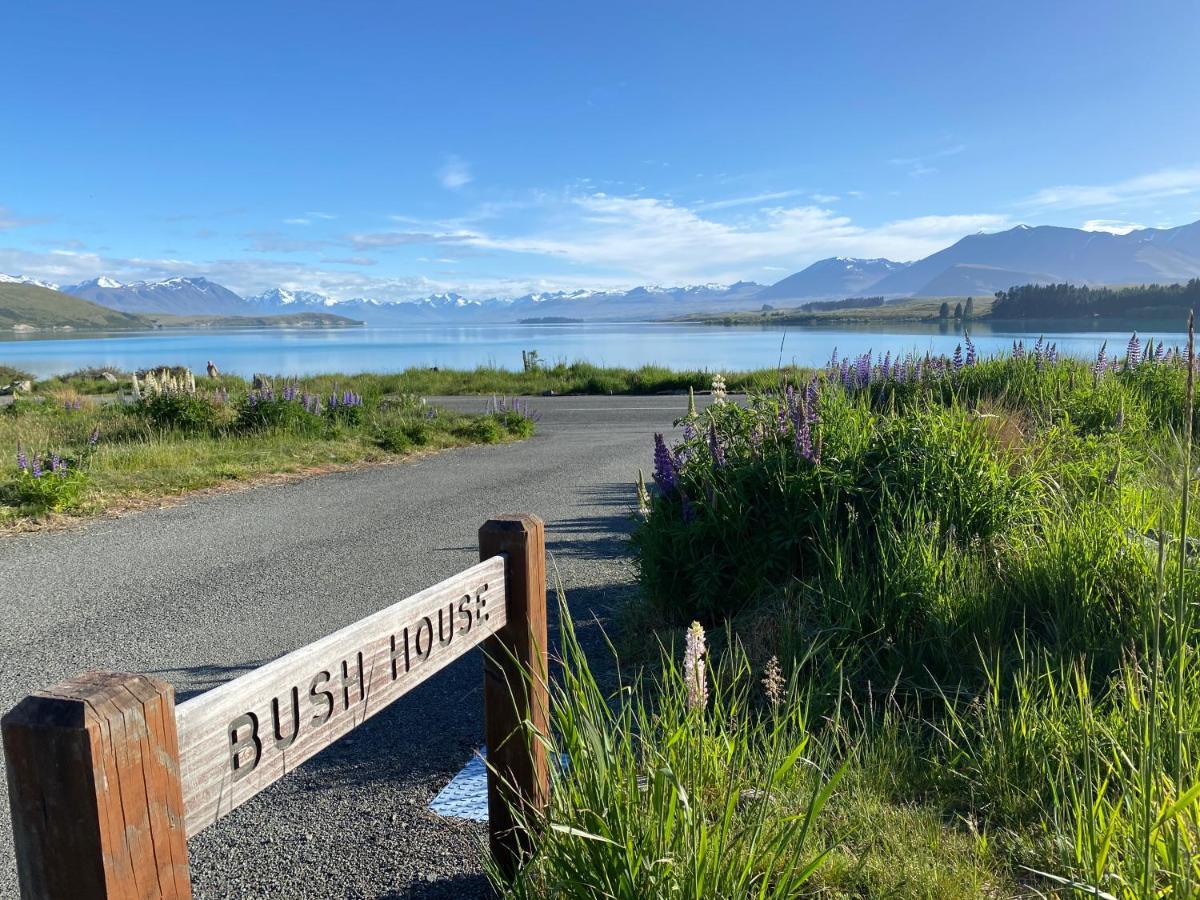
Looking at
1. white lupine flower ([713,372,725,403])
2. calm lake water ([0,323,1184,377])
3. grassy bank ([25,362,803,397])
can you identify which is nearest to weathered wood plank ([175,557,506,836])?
calm lake water ([0,323,1184,377])

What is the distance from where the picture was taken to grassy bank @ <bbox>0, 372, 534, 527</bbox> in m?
8.41

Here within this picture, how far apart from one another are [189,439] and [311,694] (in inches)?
471

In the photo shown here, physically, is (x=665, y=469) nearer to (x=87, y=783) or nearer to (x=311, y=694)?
(x=311, y=694)

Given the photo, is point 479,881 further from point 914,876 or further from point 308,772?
point 914,876

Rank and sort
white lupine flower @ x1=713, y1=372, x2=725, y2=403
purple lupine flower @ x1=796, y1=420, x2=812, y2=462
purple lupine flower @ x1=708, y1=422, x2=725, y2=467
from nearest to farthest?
purple lupine flower @ x1=796, y1=420, x2=812, y2=462
purple lupine flower @ x1=708, y1=422, x2=725, y2=467
white lupine flower @ x1=713, y1=372, x2=725, y2=403

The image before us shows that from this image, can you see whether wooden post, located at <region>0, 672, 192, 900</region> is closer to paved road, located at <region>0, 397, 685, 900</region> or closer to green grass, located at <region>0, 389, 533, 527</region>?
Answer: paved road, located at <region>0, 397, 685, 900</region>

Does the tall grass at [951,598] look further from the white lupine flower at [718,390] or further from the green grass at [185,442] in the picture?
the green grass at [185,442]

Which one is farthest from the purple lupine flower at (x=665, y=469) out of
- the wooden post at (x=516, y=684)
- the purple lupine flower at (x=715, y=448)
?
the wooden post at (x=516, y=684)

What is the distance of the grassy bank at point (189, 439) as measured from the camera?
841 cm

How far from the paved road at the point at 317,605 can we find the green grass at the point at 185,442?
68cm

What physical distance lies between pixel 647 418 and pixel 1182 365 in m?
10.3

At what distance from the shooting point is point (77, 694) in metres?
1.13

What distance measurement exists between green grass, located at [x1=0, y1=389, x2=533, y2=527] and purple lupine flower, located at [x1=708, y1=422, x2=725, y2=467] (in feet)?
21.9

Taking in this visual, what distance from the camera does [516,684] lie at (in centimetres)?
247
